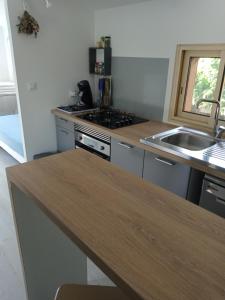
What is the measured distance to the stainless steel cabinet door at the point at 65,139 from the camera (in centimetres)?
282

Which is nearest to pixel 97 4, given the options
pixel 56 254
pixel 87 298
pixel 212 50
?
pixel 212 50

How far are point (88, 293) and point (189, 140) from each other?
5.34 feet

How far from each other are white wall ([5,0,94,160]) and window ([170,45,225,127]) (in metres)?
1.33

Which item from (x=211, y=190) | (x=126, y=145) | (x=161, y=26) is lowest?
(x=211, y=190)

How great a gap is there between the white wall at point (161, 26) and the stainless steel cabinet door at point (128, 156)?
0.65 meters

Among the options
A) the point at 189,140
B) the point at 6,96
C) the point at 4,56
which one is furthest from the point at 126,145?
the point at 4,56

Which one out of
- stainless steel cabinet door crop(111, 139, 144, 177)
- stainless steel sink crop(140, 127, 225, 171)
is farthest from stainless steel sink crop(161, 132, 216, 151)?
stainless steel cabinet door crop(111, 139, 144, 177)

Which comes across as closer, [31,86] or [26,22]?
[26,22]

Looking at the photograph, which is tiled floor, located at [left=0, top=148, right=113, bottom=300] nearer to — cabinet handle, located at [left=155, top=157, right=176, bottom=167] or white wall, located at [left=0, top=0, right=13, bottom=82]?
cabinet handle, located at [left=155, top=157, right=176, bottom=167]

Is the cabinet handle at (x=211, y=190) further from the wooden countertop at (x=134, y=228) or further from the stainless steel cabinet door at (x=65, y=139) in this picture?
the stainless steel cabinet door at (x=65, y=139)

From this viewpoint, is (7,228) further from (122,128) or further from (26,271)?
(122,128)

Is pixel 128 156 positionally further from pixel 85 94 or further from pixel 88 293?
pixel 88 293

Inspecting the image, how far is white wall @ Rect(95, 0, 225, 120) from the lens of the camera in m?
1.92

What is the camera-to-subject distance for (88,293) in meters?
0.86
